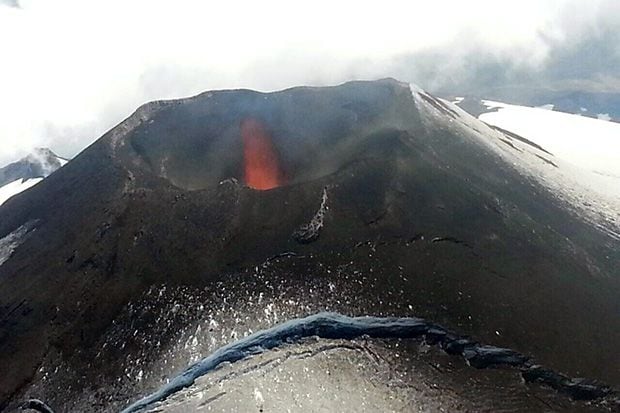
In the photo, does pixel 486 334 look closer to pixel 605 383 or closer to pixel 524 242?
pixel 605 383

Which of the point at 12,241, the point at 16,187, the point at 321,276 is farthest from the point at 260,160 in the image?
the point at 16,187

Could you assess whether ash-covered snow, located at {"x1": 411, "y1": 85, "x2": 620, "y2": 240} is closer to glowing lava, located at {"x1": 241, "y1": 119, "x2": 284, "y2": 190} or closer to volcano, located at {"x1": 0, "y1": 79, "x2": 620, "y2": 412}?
volcano, located at {"x1": 0, "y1": 79, "x2": 620, "y2": 412}

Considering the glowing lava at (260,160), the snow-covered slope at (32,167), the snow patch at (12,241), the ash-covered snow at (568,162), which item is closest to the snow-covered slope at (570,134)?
the ash-covered snow at (568,162)

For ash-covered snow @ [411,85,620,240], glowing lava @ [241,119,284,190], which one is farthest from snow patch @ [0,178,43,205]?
ash-covered snow @ [411,85,620,240]

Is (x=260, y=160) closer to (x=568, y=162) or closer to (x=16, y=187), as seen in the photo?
(x=568, y=162)

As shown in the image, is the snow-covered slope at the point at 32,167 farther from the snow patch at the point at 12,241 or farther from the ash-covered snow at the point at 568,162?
the ash-covered snow at the point at 568,162

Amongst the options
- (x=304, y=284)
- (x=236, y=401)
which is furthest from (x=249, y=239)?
(x=236, y=401)
